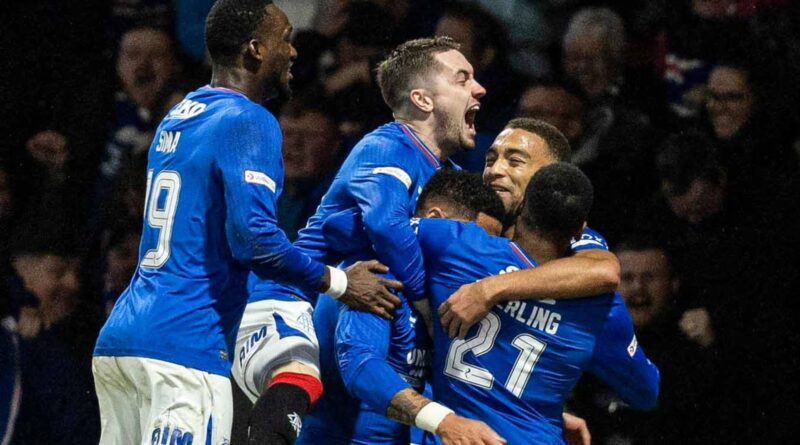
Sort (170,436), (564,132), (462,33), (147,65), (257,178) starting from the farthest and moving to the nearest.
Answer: (147,65), (462,33), (564,132), (257,178), (170,436)

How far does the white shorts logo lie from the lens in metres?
3.95

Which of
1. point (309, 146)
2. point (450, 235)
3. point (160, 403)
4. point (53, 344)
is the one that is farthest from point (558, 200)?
point (53, 344)

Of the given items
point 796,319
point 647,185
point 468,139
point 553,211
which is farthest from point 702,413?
point 553,211

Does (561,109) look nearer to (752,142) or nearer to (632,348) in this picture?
(752,142)

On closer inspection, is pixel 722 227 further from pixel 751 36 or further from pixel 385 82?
pixel 385 82

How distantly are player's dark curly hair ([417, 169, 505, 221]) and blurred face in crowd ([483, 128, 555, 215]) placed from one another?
216 mm

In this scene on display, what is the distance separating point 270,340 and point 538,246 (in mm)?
944

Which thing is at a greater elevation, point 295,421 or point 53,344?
point 295,421

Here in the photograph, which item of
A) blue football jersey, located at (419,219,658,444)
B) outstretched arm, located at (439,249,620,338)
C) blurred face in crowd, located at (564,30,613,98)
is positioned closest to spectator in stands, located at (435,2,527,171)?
blurred face in crowd, located at (564,30,613,98)

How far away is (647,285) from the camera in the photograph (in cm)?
603

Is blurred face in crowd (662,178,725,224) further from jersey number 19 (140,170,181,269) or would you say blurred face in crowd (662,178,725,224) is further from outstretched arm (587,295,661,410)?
jersey number 19 (140,170,181,269)

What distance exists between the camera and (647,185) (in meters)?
6.34

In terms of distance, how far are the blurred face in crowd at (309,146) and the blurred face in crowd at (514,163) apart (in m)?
2.22

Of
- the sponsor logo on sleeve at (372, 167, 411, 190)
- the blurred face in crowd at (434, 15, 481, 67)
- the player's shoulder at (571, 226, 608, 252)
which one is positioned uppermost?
the blurred face in crowd at (434, 15, 481, 67)
